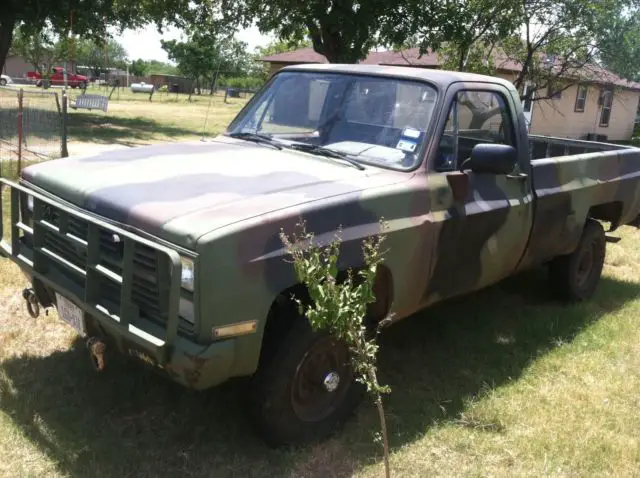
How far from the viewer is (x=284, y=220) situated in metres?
2.96

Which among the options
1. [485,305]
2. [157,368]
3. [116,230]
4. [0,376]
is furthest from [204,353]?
[485,305]

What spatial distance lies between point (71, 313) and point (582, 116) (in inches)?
1028

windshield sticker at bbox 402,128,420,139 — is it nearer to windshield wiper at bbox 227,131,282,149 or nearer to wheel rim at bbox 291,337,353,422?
windshield wiper at bbox 227,131,282,149

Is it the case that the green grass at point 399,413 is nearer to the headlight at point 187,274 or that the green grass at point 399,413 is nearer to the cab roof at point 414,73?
the headlight at point 187,274

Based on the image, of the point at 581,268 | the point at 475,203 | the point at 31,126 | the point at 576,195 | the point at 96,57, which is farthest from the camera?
the point at 96,57

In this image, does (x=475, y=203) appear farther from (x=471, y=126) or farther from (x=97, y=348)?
(x=97, y=348)

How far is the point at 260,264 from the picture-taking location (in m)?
2.86

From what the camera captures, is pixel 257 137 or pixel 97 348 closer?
pixel 97 348

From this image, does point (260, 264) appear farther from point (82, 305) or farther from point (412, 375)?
point (412, 375)

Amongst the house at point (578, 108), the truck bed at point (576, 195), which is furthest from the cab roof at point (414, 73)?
→ the house at point (578, 108)

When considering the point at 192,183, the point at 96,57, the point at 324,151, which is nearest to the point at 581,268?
the point at 324,151

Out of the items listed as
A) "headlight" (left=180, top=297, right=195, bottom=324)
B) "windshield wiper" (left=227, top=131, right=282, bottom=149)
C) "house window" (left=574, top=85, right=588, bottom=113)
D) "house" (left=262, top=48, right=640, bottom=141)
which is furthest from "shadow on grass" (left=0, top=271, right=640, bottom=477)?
"house window" (left=574, top=85, right=588, bottom=113)

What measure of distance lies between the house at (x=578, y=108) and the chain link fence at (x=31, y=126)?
12496mm

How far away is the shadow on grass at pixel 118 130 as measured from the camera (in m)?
15.8
